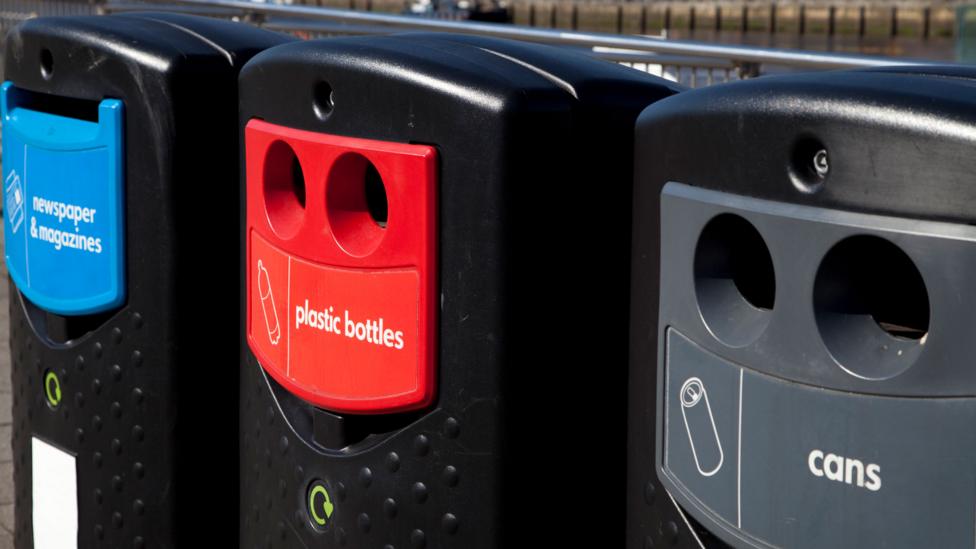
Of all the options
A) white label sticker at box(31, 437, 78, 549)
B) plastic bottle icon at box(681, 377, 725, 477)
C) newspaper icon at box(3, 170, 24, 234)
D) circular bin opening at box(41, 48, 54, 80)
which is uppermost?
circular bin opening at box(41, 48, 54, 80)

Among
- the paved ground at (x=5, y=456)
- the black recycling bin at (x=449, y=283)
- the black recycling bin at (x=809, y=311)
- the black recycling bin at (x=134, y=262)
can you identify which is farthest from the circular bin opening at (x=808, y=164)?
the paved ground at (x=5, y=456)

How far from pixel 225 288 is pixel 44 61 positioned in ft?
1.75

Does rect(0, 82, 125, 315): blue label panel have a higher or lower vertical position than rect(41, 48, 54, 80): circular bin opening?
lower

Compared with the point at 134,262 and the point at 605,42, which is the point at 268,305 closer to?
the point at 134,262

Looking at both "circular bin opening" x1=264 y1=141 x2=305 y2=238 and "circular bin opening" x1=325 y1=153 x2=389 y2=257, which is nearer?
"circular bin opening" x1=325 y1=153 x2=389 y2=257

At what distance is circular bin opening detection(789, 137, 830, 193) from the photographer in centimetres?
139

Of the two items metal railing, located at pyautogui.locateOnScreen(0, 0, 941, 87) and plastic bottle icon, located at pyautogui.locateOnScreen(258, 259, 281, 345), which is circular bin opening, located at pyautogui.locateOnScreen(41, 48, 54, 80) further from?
metal railing, located at pyautogui.locateOnScreen(0, 0, 941, 87)

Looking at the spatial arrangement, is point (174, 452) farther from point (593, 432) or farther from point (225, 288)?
point (593, 432)

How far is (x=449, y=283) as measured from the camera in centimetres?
180

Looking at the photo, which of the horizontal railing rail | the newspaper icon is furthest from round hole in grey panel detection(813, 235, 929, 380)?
the newspaper icon

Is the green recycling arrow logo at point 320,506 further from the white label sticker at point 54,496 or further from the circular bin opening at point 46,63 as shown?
the circular bin opening at point 46,63

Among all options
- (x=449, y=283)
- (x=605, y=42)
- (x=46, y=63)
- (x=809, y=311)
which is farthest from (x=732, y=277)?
(x=605, y=42)

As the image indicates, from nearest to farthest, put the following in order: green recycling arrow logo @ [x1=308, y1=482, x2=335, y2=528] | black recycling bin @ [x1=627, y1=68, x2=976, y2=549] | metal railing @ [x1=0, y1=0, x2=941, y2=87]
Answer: black recycling bin @ [x1=627, y1=68, x2=976, y2=549] < green recycling arrow logo @ [x1=308, y1=482, x2=335, y2=528] < metal railing @ [x1=0, y1=0, x2=941, y2=87]

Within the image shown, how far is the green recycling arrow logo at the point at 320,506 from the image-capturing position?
2.02 metres
